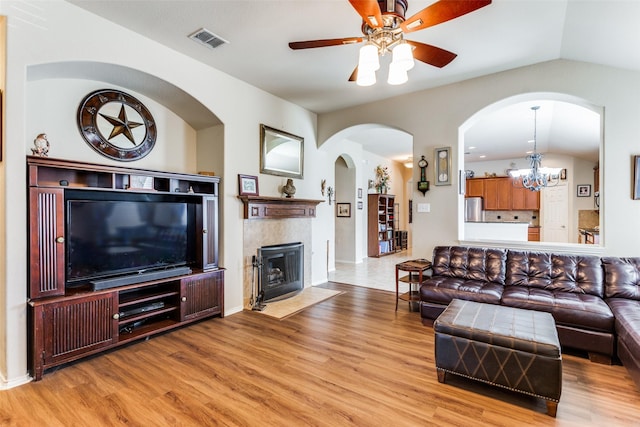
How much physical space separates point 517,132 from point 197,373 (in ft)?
22.6

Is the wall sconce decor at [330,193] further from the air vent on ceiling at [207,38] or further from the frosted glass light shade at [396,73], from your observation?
the frosted glass light shade at [396,73]

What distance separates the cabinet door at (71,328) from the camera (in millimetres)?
2373

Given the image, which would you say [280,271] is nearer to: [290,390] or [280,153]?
[280,153]

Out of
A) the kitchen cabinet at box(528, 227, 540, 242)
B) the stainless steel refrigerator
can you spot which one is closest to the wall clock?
the stainless steel refrigerator

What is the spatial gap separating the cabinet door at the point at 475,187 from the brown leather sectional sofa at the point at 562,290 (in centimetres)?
635

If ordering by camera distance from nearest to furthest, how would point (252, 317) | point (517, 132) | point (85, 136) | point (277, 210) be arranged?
1. point (85, 136)
2. point (252, 317)
3. point (277, 210)
4. point (517, 132)

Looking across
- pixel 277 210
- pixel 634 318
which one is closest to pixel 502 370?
pixel 634 318

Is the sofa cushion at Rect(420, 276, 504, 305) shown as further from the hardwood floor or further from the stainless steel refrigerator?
the stainless steel refrigerator

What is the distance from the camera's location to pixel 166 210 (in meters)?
3.39

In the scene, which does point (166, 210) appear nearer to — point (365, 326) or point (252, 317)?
point (252, 317)

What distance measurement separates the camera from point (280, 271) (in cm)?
458

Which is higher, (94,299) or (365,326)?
(94,299)

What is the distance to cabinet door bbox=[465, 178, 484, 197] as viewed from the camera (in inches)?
368

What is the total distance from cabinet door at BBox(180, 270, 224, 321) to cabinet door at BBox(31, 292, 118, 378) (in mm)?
681
